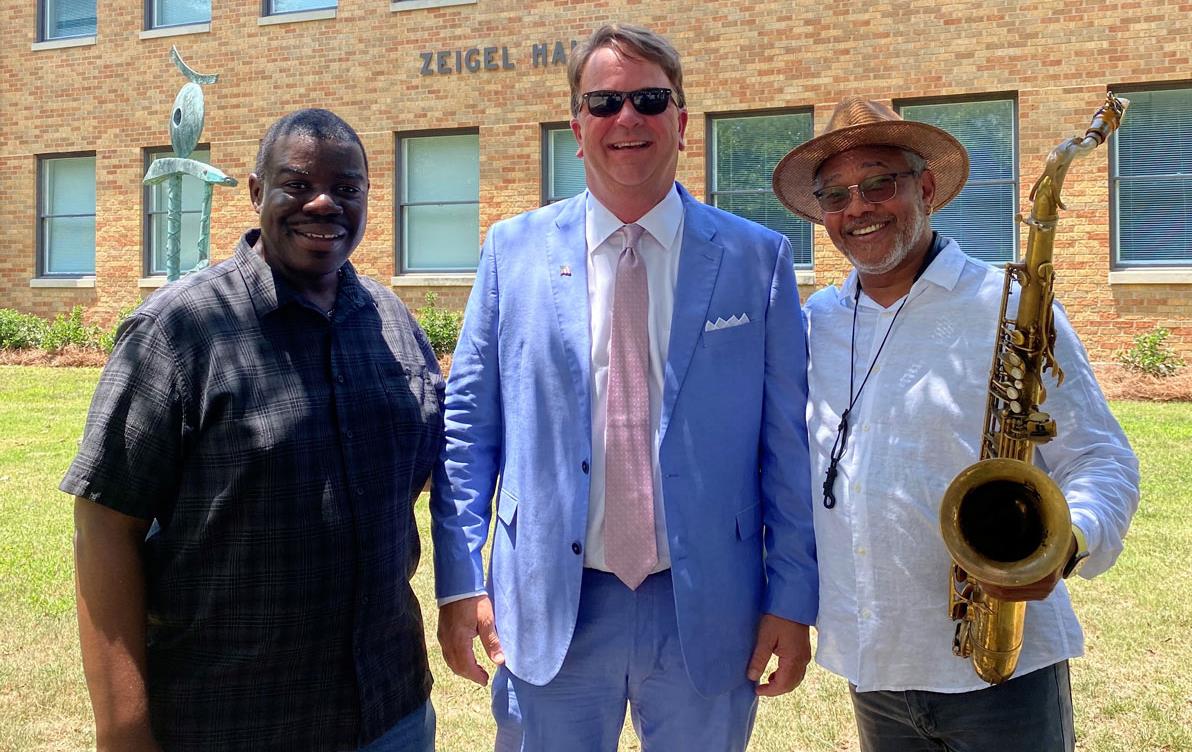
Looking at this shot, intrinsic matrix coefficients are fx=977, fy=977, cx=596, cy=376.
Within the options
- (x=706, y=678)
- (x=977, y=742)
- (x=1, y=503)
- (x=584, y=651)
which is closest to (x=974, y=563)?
(x=977, y=742)

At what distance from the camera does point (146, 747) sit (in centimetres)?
224

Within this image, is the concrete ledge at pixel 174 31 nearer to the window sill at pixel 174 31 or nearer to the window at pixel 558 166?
the window sill at pixel 174 31

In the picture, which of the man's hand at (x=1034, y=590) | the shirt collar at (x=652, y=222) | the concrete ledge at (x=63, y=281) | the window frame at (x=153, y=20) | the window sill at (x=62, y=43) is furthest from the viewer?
the concrete ledge at (x=63, y=281)

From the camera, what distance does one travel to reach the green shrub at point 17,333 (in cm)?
1634

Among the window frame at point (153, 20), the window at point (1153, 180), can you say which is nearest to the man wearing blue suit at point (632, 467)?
the window at point (1153, 180)

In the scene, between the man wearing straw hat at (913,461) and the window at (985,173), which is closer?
the man wearing straw hat at (913,461)

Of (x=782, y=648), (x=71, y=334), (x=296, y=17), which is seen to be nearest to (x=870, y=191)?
(x=782, y=648)

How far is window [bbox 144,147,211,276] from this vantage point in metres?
17.1

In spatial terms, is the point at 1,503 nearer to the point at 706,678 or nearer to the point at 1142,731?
the point at 706,678

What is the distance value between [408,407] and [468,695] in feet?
8.39

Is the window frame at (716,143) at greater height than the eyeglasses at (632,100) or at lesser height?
greater

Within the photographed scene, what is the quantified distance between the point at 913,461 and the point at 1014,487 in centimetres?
34

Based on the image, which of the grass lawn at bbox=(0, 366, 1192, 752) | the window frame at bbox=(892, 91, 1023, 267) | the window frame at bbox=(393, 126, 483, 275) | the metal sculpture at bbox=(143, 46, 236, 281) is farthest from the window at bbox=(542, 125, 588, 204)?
the grass lawn at bbox=(0, 366, 1192, 752)

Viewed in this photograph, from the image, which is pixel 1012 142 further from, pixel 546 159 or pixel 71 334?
pixel 71 334
